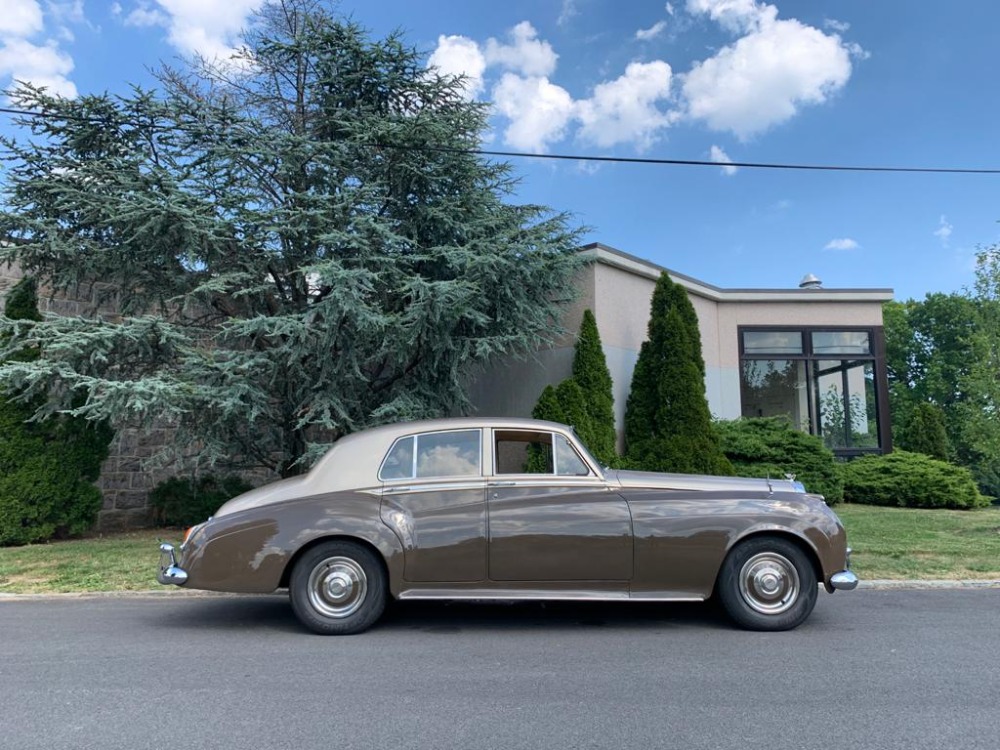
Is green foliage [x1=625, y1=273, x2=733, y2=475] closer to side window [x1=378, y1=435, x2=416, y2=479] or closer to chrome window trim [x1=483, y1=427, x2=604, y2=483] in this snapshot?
chrome window trim [x1=483, y1=427, x2=604, y2=483]

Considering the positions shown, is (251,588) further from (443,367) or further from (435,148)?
(435,148)

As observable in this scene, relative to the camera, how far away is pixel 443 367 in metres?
10.5

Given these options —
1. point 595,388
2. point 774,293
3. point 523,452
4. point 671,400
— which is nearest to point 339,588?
point 523,452

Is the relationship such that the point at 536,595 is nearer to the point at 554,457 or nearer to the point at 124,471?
the point at 554,457

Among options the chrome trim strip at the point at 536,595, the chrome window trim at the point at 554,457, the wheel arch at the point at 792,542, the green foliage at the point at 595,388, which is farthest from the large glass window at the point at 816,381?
the chrome trim strip at the point at 536,595

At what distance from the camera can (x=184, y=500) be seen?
487 inches

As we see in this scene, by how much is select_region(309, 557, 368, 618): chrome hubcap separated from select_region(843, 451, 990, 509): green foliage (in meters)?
12.2

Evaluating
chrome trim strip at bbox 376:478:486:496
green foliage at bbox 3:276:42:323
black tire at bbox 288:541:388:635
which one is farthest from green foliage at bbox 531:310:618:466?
green foliage at bbox 3:276:42:323

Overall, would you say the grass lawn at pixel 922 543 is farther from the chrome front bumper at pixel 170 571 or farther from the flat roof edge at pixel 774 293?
the chrome front bumper at pixel 170 571

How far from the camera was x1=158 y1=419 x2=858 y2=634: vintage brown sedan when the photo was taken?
529cm

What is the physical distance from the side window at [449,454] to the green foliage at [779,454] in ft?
26.6

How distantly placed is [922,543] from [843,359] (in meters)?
7.63

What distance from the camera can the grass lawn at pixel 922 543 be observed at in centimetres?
777

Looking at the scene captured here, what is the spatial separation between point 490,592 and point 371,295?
563 cm
